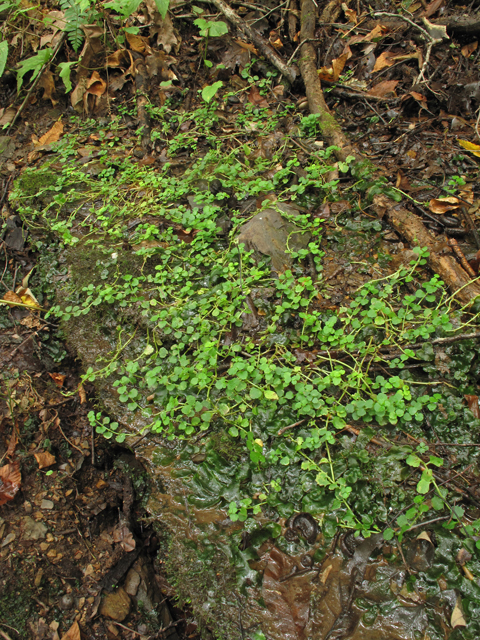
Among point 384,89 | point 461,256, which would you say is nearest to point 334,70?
point 384,89

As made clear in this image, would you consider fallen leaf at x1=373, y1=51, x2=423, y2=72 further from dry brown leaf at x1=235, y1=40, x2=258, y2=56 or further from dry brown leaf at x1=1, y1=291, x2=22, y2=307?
dry brown leaf at x1=1, y1=291, x2=22, y2=307

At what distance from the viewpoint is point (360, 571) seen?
6.66ft

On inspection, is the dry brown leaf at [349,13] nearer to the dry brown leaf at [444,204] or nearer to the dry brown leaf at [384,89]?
the dry brown leaf at [384,89]

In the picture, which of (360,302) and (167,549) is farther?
(360,302)

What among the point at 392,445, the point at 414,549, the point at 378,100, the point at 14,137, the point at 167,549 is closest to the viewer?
the point at 414,549

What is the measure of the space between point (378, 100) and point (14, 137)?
453 centimetres

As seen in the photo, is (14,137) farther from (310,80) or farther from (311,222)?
(311,222)

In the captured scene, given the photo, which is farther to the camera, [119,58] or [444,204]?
[119,58]

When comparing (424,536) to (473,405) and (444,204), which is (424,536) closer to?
(473,405)

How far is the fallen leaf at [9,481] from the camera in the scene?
287 cm

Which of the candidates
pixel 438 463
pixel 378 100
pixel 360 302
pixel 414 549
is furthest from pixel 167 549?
pixel 378 100

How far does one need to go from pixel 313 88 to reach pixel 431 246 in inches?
97.8

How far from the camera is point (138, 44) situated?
16.3 ft

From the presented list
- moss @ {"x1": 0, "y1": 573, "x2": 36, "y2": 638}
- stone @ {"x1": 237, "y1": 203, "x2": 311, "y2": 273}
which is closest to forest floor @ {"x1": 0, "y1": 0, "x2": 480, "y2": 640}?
moss @ {"x1": 0, "y1": 573, "x2": 36, "y2": 638}
